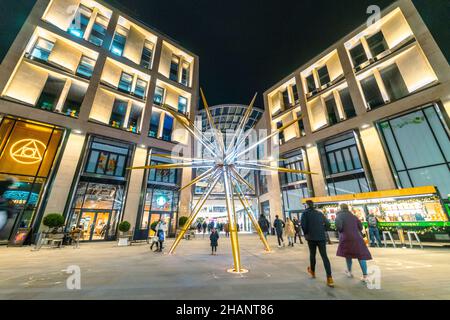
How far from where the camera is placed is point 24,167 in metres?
13.5

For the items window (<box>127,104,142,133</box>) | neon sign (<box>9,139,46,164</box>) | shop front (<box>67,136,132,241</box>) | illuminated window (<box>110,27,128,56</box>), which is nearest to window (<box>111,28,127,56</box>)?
illuminated window (<box>110,27,128,56</box>)

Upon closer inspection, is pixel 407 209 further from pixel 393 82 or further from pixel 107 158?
pixel 107 158

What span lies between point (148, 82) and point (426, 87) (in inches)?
1065

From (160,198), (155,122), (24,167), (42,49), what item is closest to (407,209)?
(160,198)

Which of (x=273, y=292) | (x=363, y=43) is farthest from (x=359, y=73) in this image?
(x=273, y=292)

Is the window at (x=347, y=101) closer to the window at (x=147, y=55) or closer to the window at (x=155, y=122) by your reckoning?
the window at (x=155, y=122)

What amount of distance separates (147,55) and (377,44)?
2740 centimetres

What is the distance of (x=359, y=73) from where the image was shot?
18.7 metres

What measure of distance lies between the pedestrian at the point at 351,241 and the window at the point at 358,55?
22.9 m

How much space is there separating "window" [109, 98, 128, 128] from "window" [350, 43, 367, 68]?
27380 mm

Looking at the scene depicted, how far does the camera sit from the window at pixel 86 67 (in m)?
17.9

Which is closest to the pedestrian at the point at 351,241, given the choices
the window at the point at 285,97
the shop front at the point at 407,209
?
the shop front at the point at 407,209

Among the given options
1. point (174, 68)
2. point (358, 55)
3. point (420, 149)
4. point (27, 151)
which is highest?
point (174, 68)

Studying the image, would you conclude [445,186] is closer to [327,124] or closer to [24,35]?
[327,124]
